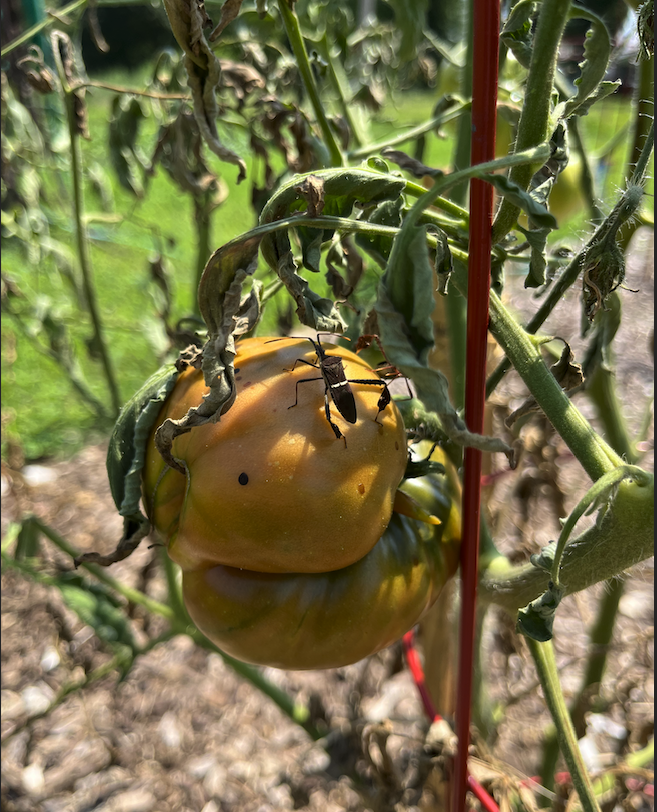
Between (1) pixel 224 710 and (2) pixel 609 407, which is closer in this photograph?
(2) pixel 609 407

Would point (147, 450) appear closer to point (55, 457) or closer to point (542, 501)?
point (542, 501)

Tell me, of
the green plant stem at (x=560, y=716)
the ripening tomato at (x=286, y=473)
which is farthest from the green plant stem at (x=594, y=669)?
the ripening tomato at (x=286, y=473)

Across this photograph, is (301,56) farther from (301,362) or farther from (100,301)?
(100,301)

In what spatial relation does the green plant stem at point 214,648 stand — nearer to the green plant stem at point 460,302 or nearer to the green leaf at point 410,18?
the green plant stem at point 460,302

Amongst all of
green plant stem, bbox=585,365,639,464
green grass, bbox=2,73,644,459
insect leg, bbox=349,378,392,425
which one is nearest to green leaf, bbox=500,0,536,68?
insect leg, bbox=349,378,392,425

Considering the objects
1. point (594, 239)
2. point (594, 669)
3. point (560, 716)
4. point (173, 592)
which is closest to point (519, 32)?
point (594, 239)

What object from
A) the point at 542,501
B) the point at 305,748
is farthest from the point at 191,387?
the point at 542,501
